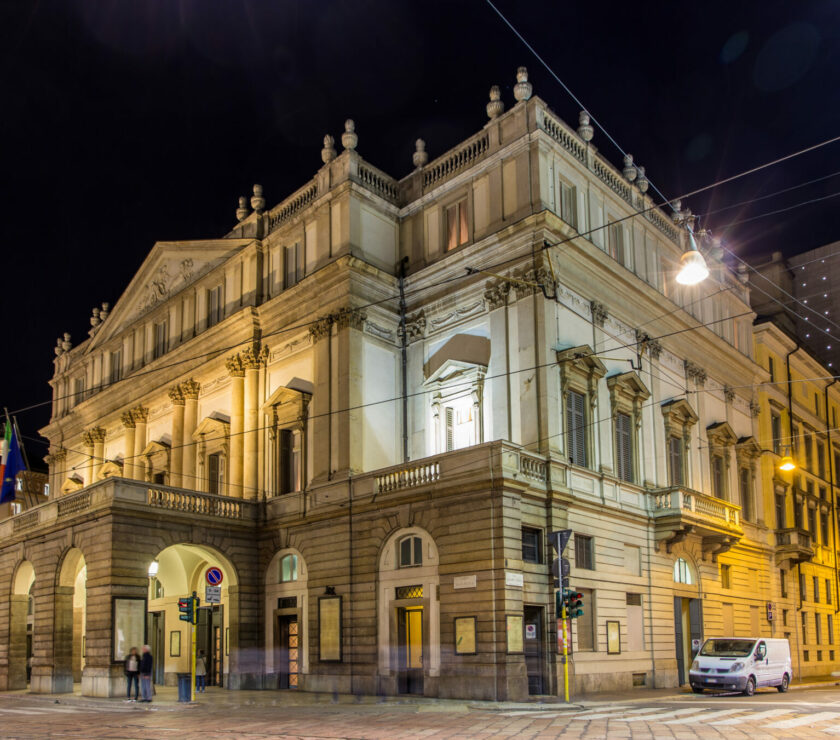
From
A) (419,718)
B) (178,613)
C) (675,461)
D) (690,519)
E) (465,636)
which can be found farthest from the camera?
(178,613)

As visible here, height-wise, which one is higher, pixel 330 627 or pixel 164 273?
pixel 164 273

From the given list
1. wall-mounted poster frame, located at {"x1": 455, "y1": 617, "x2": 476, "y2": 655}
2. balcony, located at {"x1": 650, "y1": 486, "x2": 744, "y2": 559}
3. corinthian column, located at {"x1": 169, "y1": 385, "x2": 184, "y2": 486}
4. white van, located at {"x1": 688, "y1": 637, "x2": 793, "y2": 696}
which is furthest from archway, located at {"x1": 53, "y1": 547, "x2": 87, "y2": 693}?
white van, located at {"x1": 688, "y1": 637, "x2": 793, "y2": 696}

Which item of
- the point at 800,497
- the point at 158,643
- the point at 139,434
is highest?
the point at 139,434

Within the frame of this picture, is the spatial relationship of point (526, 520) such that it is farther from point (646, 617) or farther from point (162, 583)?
point (162, 583)

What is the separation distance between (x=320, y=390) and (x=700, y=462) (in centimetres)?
1447

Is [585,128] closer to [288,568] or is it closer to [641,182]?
[641,182]

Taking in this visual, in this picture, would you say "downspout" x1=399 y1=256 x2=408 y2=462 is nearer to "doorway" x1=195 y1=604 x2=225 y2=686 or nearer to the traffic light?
"doorway" x1=195 y1=604 x2=225 y2=686

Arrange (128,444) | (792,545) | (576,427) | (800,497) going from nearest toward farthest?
(576,427), (792,545), (128,444), (800,497)

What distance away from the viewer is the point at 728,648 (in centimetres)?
2548

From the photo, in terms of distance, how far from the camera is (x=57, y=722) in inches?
723

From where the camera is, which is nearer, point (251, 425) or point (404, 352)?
point (404, 352)

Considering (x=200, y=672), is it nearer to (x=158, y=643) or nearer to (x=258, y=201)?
(x=158, y=643)

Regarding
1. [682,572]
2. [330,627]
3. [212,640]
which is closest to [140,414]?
[212,640]

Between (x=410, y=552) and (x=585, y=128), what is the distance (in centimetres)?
1612
